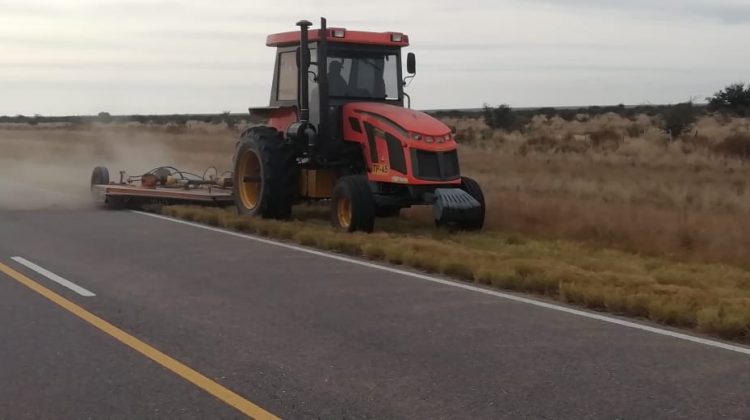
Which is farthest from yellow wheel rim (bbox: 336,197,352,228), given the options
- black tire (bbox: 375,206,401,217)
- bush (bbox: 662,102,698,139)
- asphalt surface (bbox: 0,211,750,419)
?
bush (bbox: 662,102,698,139)

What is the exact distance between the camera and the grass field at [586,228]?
9422 mm

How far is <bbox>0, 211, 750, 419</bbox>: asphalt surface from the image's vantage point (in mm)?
5867

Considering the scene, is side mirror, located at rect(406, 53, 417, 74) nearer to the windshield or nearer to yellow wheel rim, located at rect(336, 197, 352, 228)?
the windshield

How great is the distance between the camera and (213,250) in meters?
12.8

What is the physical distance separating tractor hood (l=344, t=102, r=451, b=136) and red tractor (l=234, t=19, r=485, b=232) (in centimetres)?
2

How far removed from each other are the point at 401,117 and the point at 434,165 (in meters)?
0.89

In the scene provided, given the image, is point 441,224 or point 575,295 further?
point 441,224

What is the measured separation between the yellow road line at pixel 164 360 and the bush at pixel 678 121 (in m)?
34.9

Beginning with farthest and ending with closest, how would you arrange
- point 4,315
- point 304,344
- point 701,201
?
1. point 701,201
2. point 4,315
3. point 304,344

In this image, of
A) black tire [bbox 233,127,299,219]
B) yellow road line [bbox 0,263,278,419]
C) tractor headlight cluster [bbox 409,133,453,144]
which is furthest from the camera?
black tire [bbox 233,127,299,219]

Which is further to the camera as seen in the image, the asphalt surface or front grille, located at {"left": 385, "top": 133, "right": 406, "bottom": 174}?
front grille, located at {"left": 385, "top": 133, "right": 406, "bottom": 174}

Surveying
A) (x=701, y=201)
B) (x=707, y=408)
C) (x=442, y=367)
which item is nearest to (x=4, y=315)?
(x=442, y=367)

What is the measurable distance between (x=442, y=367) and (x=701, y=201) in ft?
44.7

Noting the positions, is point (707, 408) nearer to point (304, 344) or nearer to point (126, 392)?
point (304, 344)
